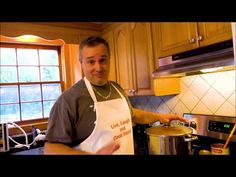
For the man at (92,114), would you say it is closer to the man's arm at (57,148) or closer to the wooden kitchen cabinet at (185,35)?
the man's arm at (57,148)

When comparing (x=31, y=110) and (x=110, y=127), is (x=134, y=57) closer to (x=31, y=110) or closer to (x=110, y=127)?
(x=110, y=127)

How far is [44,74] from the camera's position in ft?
7.54

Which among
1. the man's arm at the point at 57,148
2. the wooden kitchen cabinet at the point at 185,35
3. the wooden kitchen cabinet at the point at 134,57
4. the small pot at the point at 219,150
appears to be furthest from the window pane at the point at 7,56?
the small pot at the point at 219,150

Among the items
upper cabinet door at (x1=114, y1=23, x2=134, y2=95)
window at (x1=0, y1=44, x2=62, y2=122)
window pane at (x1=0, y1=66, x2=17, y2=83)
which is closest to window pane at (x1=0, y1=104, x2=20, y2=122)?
window at (x1=0, y1=44, x2=62, y2=122)

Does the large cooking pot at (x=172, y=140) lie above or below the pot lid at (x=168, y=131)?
below

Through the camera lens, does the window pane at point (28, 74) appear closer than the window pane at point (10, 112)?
No

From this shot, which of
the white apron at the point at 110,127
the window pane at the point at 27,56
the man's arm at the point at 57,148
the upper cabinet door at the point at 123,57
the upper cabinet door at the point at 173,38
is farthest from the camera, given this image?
the window pane at the point at 27,56

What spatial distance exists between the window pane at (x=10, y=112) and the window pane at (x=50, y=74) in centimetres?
42

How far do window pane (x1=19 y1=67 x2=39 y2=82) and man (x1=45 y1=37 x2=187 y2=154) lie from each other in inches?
58.8

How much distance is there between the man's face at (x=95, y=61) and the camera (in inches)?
33.1

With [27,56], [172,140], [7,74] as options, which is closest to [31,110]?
[7,74]

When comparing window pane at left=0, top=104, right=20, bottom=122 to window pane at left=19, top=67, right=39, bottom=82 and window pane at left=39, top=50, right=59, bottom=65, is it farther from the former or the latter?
window pane at left=39, top=50, right=59, bottom=65
